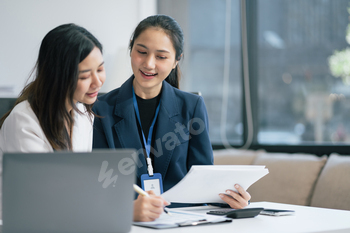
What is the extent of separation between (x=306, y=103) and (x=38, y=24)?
2.07m

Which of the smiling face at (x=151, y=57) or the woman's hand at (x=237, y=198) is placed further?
the smiling face at (x=151, y=57)

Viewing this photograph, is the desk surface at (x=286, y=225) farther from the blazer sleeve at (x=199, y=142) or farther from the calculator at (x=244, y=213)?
the blazer sleeve at (x=199, y=142)

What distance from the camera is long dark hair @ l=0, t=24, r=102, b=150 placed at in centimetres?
126

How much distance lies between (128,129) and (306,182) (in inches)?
54.6

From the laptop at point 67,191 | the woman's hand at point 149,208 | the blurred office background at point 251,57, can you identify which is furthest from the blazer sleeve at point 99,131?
the blurred office background at point 251,57

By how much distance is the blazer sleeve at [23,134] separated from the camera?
1182mm

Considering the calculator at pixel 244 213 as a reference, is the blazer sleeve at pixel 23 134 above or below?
above

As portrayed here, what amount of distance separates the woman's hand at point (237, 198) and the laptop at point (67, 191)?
52 centimetres

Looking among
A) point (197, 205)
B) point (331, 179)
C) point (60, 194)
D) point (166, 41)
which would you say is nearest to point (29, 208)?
point (60, 194)

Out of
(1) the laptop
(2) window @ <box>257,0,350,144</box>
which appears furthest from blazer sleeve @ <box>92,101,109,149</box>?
(2) window @ <box>257,0,350,144</box>

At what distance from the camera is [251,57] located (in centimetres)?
333

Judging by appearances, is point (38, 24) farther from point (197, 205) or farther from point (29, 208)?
point (29, 208)

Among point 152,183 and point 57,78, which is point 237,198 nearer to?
point 152,183

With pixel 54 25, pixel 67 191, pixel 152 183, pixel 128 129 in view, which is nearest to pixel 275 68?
pixel 54 25
